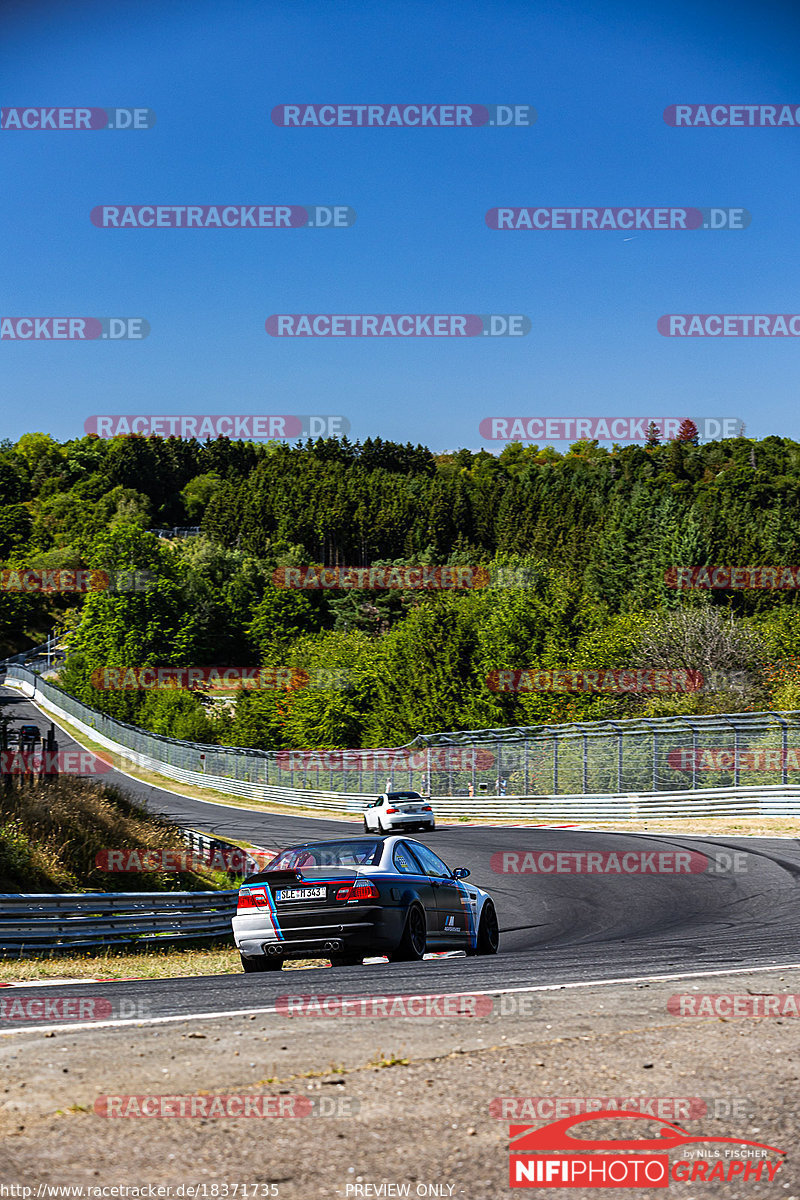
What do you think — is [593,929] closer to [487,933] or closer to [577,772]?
[487,933]

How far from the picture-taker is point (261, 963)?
10812 mm

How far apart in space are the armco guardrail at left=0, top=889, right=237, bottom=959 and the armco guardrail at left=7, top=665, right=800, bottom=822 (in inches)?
577

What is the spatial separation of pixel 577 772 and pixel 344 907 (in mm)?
23950

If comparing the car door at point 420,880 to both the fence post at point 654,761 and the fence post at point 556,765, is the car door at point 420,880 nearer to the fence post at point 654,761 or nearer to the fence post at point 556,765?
the fence post at point 654,761

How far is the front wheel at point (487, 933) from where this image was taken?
472 inches

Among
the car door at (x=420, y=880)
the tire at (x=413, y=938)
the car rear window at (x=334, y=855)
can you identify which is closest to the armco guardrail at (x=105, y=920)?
the car rear window at (x=334, y=855)

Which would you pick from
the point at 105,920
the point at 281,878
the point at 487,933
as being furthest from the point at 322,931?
the point at 105,920

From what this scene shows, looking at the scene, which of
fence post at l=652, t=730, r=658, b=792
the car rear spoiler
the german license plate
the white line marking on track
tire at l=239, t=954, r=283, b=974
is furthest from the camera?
fence post at l=652, t=730, r=658, b=792

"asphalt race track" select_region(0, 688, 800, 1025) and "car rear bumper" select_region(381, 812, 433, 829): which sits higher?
"asphalt race track" select_region(0, 688, 800, 1025)

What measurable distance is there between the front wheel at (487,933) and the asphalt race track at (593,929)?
7.0 inches

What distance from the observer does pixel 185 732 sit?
276 feet

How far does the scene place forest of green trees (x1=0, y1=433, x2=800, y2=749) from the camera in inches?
2500

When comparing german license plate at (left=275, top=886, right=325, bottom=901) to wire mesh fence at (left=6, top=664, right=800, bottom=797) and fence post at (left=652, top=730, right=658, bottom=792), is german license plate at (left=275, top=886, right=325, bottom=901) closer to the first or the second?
wire mesh fence at (left=6, top=664, right=800, bottom=797)

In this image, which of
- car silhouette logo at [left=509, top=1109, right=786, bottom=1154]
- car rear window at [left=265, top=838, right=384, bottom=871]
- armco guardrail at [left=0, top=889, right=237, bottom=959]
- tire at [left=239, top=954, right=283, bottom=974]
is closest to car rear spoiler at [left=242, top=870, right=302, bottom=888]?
car rear window at [left=265, top=838, right=384, bottom=871]
